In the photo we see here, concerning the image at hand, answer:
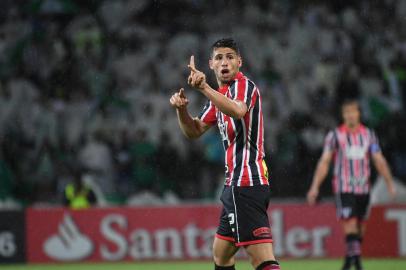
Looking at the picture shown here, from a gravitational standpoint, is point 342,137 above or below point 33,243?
above

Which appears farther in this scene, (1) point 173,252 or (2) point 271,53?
(2) point 271,53

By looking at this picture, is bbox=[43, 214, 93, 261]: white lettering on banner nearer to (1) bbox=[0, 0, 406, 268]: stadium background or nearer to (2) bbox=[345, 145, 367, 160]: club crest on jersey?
(1) bbox=[0, 0, 406, 268]: stadium background

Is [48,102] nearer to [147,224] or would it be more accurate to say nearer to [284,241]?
[147,224]

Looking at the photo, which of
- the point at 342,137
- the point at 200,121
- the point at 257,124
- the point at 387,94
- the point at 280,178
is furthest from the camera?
the point at 387,94

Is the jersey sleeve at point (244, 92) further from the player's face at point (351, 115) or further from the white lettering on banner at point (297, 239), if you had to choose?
the white lettering on banner at point (297, 239)

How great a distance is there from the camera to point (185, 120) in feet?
18.2

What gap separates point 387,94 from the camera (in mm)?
13289

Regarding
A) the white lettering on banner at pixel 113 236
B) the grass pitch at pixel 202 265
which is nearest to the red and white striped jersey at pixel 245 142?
the grass pitch at pixel 202 265

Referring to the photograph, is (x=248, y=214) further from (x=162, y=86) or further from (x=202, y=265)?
(x=162, y=86)

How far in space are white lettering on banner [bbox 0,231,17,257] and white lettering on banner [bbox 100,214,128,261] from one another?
126 cm

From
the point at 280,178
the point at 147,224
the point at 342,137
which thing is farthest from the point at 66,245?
the point at 342,137

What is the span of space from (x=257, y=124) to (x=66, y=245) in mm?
7143

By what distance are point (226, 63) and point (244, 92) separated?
260mm

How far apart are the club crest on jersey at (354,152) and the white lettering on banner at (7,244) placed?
17.1 feet
